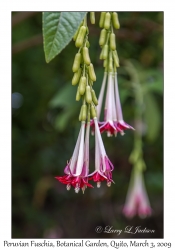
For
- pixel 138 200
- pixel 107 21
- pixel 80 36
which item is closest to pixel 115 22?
pixel 107 21

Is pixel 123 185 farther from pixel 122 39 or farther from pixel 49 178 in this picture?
pixel 122 39

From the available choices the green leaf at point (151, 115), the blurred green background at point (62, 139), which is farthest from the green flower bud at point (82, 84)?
the green leaf at point (151, 115)

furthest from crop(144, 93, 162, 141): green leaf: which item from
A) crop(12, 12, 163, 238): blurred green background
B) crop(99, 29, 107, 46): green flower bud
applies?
crop(99, 29, 107, 46): green flower bud

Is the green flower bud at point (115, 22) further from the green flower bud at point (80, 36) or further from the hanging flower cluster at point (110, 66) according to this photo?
the green flower bud at point (80, 36)

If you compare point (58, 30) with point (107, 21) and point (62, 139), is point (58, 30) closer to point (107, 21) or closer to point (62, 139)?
point (107, 21)

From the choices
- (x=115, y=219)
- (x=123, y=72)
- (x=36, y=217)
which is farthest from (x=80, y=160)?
(x=115, y=219)

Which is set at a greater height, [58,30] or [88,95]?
[58,30]

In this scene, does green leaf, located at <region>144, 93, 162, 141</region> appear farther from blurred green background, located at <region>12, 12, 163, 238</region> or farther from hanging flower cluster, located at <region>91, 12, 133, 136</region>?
hanging flower cluster, located at <region>91, 12, 133, 136</region>
